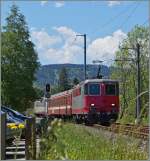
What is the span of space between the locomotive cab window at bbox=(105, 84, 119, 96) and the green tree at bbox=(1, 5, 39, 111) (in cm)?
1894

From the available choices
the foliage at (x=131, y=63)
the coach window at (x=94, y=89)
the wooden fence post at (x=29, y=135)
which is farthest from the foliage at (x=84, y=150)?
the foliage at (x=131, y=63)

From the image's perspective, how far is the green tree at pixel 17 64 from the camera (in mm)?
55500

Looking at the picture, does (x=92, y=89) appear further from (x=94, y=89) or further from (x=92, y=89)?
(x=94, y=89)

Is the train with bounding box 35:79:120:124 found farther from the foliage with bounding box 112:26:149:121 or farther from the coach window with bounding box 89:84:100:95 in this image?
the foliage with bounding box 112:26:149:121

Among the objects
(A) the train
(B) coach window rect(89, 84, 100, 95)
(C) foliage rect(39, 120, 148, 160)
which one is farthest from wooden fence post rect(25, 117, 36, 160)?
(B) coach window rect(89, 84, 100, 95)

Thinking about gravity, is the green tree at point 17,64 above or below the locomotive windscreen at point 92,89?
above

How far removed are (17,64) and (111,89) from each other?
75.5ft

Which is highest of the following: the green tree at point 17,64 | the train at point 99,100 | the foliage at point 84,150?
the green tree at point 17,64

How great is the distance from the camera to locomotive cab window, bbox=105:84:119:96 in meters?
36.1

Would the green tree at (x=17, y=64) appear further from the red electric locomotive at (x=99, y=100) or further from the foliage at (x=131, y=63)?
the red electric locomotive at (x=99, y=100)

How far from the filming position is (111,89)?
119 ft

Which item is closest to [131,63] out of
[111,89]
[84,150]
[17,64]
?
[17,64]

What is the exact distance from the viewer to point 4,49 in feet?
182

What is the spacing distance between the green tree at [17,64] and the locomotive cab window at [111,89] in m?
18.9
